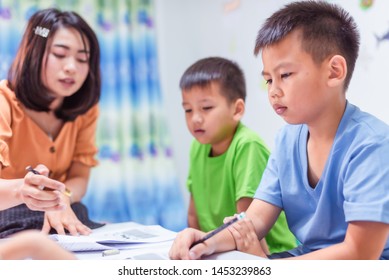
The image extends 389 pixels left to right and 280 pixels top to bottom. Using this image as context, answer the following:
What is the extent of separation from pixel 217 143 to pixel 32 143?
459 mm

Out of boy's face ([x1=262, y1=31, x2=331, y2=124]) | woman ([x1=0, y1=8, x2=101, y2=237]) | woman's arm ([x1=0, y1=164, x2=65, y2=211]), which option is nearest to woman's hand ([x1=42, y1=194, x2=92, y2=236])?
woman ([x1=0, y1=8, x2=101, y2=237])

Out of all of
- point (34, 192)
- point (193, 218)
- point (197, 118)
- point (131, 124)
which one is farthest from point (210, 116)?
point (131, 124)

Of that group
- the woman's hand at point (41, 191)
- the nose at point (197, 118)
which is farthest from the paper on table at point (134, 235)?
the nose at point (197, 118)

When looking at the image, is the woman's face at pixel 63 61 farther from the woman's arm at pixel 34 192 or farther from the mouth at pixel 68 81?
the woman's arm at pixel 34 192

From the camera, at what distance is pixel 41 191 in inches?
31.8

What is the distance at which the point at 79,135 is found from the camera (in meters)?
1.25

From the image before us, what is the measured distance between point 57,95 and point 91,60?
0.41 ft

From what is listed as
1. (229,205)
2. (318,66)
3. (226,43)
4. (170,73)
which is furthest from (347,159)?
(170,73)

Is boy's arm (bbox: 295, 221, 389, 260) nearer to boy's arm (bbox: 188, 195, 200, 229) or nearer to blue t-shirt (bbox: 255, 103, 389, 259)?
blue t-shirt (bbox: 255, 103, 389, 259)

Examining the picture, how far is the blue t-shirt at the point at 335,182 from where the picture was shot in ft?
2.22

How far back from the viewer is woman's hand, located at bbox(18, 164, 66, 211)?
2.63ft

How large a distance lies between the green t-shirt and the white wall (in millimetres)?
212
